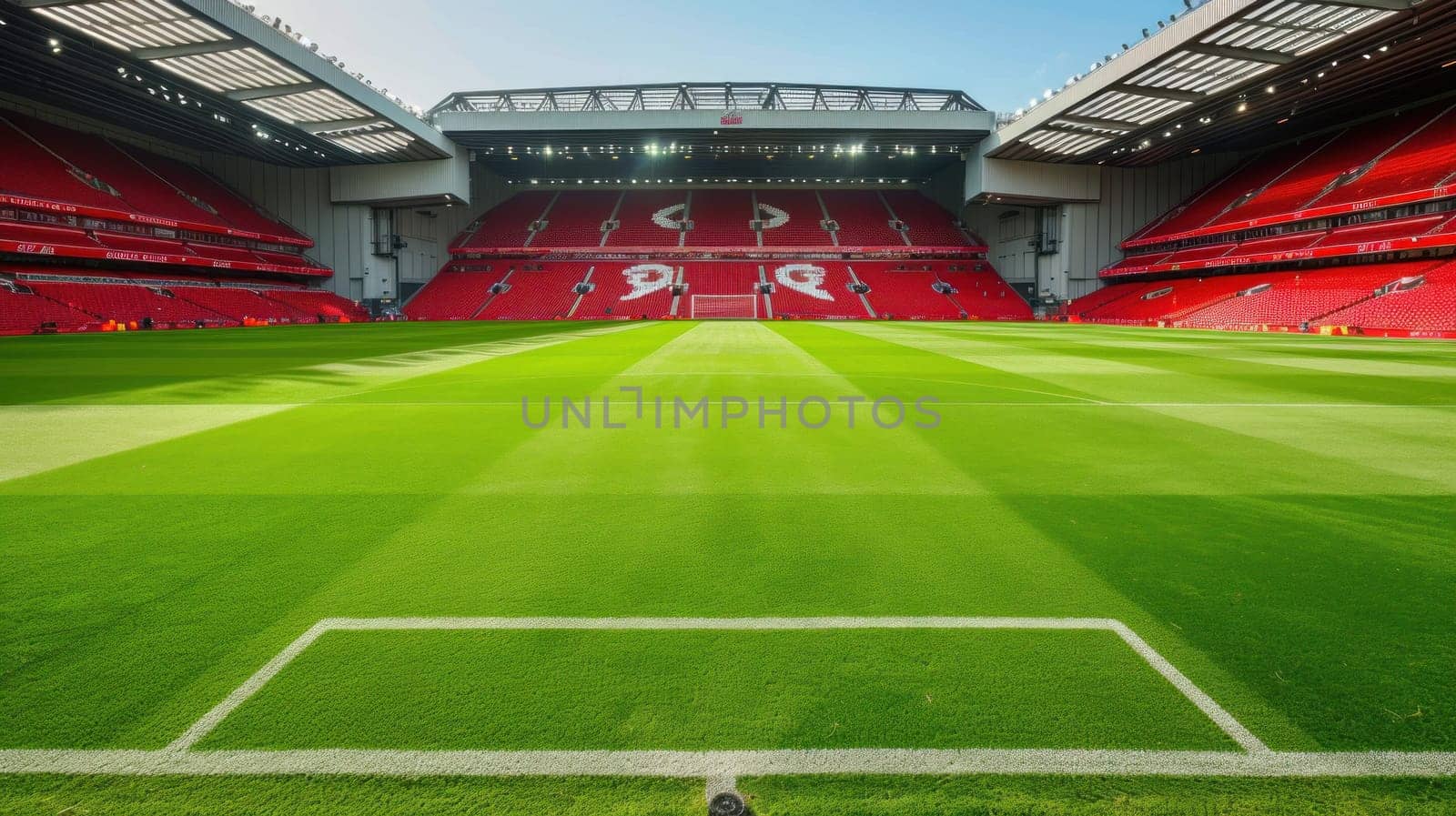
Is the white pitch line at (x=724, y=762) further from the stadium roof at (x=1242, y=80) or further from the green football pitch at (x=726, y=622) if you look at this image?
the stadium roof at (x=1242, y=80)

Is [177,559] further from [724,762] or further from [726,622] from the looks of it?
[724,762]

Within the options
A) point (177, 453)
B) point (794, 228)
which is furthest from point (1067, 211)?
point (177, 453)

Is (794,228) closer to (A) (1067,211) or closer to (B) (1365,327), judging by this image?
(A) (1067,211)

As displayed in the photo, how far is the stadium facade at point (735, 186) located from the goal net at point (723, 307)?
35cm

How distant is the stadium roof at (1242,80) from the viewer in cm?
3094

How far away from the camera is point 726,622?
3.25 m

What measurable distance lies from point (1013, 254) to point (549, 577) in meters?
67.3

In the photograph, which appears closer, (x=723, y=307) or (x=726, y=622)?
(x=726, y=622)

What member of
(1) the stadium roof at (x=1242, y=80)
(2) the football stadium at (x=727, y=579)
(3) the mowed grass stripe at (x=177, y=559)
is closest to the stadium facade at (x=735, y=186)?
(1) the stadium roof at (x=1242, y=80)

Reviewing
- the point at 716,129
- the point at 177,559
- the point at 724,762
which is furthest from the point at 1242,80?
the point at 177,559

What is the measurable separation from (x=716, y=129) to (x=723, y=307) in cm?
1406

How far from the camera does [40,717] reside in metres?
2.51

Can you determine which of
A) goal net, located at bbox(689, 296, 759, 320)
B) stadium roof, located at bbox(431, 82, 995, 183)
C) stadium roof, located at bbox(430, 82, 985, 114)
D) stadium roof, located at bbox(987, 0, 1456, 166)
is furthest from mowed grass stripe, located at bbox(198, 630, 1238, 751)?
stadium roof, located at bbox(430, 82, 985, 114)

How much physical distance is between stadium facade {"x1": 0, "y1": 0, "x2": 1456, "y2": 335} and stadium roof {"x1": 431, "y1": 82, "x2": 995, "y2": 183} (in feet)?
0.92
